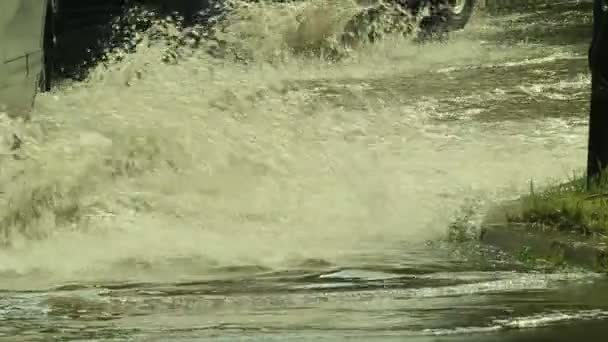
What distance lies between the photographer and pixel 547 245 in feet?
26.3

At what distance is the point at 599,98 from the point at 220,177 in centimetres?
446

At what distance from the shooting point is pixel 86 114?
1416 centimetres

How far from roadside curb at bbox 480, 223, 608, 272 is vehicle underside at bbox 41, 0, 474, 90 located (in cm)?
1008

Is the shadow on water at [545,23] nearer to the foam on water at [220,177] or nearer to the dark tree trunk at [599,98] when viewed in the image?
the foam on water at [220,177]

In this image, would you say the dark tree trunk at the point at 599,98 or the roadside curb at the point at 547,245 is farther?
the dark tree trunk at the point at 599,98

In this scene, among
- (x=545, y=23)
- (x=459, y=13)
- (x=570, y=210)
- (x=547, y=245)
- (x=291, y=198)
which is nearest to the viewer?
(x=547, y=245)

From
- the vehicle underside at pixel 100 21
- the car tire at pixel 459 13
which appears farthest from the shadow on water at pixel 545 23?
the vehicle underside at pixel 100 21

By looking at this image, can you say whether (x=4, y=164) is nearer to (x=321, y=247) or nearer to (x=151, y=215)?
(x=151, y=215)

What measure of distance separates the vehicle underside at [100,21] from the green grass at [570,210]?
33.0 feet

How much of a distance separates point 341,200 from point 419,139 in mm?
4368

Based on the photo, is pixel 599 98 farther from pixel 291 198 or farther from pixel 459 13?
pixel 459 13

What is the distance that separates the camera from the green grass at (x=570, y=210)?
7984mm

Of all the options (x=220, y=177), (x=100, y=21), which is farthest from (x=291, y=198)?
(x=100, y=21)

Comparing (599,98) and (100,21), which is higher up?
(100,21)
